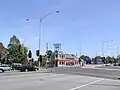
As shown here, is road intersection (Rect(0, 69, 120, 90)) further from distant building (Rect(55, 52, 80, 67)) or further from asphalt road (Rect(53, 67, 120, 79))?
distant building (Rect(55, 52, 80, 67))

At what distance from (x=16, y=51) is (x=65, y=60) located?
198 feet

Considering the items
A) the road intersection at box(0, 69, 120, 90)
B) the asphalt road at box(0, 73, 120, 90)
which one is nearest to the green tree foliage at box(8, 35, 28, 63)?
the road intersection at box(0, 69, 120, 90)

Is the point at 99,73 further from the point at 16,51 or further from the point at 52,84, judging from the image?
the point at 16,51

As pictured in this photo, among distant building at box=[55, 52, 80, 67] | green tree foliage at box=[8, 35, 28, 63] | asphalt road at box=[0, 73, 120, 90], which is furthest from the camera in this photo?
distant building at box=[55, 52, 80, 67]

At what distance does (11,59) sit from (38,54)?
178 feet

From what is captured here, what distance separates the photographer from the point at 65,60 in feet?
557

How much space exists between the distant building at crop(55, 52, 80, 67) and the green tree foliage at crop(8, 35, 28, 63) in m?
39.0

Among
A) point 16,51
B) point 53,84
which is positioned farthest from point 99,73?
point 16,51

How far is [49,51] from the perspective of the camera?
472 ft

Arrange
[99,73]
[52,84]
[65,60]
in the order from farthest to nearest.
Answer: [65,60] < [99,73] < [52,84]

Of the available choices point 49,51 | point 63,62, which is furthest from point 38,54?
point 63,62

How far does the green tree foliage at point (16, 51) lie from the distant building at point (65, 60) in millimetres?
38965

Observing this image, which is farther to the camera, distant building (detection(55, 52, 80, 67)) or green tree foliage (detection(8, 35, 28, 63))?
distant building (detection(55, 52, 80, 67))

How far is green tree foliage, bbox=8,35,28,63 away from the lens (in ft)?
371
